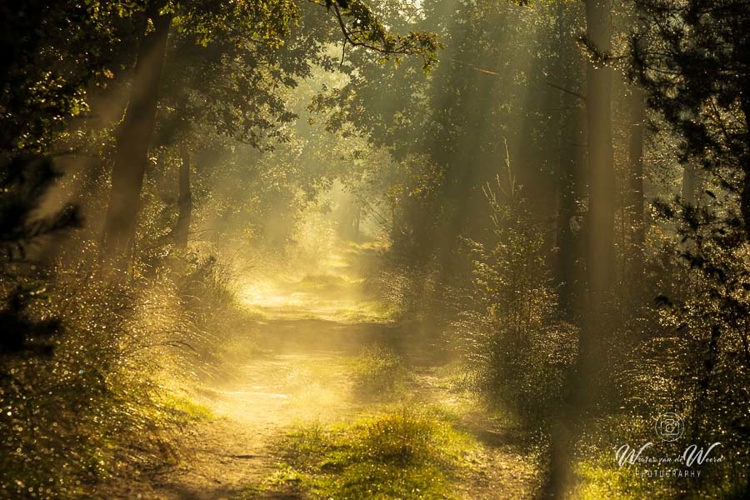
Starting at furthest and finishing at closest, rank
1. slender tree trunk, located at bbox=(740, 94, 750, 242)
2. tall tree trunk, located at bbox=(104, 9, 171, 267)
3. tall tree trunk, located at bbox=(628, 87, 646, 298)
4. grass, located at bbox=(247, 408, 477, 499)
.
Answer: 1. tall tree trunk, located at bbox=(628, 87, 646, 298)
2. tall tree trunk, located at bbox=(104, 9, 171, 267)
3. grass, located at bbox=(247, 408, 477, 499)
4. slender tree trunk, located at bbox=(740, 94, 750, 242)

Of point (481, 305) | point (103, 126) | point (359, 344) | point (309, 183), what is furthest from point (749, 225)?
point (309, 183)

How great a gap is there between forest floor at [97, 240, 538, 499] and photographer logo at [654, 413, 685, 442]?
1.57 m

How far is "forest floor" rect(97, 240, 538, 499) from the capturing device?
6789 mm

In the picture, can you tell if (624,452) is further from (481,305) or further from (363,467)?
(481,305)

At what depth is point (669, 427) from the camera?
771 cm

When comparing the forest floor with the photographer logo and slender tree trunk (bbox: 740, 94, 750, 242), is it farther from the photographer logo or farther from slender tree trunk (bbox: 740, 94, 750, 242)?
slender tree trunk (bbox: 740, 94, 750, 242)

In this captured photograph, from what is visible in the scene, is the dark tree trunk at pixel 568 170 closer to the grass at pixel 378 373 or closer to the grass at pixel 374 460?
the grass at pixel 378 373

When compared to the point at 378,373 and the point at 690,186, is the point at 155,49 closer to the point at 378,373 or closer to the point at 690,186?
the point at 378,373

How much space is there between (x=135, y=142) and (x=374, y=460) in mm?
7552

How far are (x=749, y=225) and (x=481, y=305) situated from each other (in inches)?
422

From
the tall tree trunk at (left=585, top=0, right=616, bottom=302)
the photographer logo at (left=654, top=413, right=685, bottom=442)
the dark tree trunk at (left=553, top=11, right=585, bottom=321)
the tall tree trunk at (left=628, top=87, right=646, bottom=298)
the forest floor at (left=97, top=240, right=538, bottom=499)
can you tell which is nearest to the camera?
the forest floor at (left=97, top=240, right=538, bottom=499)

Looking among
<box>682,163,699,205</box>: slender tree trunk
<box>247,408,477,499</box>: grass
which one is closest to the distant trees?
<box>247,408,477,499</box>: grass

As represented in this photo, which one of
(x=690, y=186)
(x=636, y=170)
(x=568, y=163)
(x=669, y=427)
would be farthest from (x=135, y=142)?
(x=690, y=186)

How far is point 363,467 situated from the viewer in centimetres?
759
